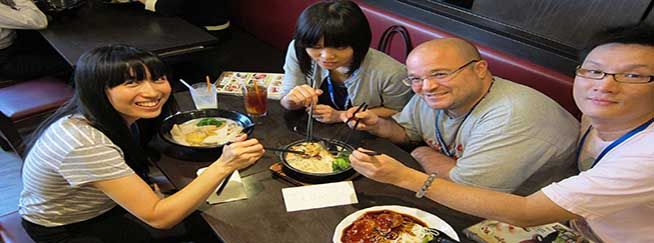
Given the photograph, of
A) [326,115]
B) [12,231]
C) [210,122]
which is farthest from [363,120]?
[12,231]

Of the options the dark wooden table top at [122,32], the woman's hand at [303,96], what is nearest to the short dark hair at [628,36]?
the woman's hand at [303,96]

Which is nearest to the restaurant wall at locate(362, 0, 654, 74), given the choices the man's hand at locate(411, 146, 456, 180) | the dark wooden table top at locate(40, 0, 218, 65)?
the man's hand at locate(411, 146, 456, 180)

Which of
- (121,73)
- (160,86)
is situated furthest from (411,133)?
(121,73)

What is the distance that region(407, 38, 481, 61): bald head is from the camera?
5.22 ft

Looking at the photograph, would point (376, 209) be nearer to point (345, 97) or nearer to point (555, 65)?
point (345, 97)

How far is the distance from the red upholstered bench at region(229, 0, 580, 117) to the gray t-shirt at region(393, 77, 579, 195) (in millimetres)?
434

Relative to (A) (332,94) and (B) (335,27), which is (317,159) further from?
(A) (332,94)

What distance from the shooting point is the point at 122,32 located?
301 cm

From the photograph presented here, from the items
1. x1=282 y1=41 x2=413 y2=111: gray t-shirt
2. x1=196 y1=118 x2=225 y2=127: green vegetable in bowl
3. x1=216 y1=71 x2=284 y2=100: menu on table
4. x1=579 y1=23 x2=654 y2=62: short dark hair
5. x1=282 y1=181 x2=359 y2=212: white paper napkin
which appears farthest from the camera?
x1=216 y1=71 x2=284 y2=100: menu on table

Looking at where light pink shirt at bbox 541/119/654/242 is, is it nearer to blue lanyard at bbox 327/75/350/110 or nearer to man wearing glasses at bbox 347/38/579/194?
man wearing glasses at bbox 347/38/579/194

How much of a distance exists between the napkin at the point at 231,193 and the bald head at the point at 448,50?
0.77 m

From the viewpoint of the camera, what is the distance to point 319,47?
6.55 ft

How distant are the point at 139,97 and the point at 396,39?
164 cm

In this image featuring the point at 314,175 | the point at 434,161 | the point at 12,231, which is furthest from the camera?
the point at 434,161
